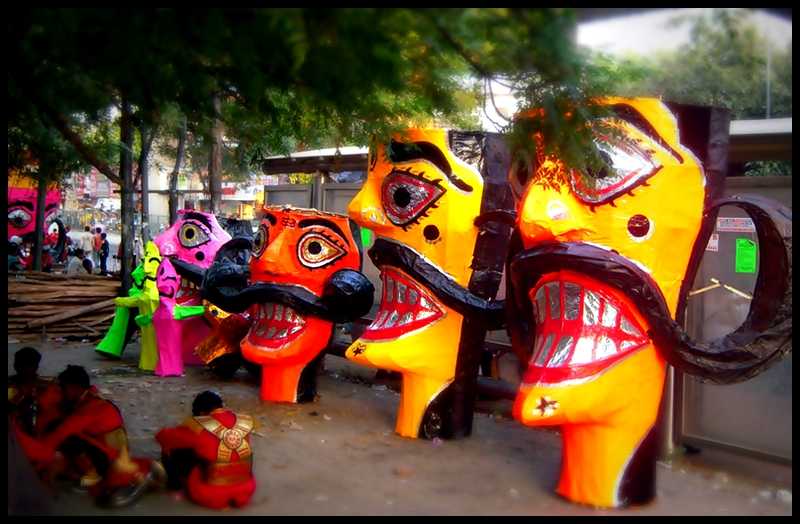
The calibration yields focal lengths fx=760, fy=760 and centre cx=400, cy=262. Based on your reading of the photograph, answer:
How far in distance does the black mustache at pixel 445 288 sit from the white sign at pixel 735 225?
5.49 feet

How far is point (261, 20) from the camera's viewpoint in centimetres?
276

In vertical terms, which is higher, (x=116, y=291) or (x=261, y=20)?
(x=261, y=20)

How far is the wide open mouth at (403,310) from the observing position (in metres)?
5.65

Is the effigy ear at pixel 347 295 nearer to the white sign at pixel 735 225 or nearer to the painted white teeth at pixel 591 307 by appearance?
the painted white teeth at pixel 591 307

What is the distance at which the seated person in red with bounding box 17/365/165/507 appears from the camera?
4254 millimetres

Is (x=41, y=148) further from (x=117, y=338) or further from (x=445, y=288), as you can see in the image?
(x=117, y=338)

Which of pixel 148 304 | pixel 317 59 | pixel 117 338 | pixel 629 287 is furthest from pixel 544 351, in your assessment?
pixel 117 338

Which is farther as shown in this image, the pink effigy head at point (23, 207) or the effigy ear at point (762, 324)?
the pink effigy head at point (23, 207)

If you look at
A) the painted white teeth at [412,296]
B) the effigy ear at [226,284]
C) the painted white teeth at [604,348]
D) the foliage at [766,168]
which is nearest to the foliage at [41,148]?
the effigy ear at [226,284]

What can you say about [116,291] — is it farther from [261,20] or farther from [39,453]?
[261,20]

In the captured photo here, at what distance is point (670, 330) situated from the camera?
4078 millimetres

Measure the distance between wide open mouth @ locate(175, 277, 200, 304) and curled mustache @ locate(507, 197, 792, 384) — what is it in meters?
4.88

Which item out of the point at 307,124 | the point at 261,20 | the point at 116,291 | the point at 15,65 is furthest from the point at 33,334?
the point at 261,20

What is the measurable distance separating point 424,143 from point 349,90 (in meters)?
2.42
